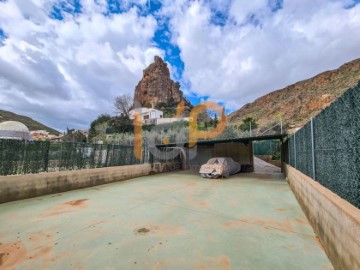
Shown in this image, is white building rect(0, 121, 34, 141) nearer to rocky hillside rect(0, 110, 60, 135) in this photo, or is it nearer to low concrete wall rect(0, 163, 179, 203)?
low concrete wall rect(0, 163, 179, 203)

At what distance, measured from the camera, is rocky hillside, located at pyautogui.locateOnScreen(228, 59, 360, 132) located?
35.8m

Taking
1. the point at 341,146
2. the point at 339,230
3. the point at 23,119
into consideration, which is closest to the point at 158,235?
the point at 339,230

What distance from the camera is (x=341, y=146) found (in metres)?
2.60

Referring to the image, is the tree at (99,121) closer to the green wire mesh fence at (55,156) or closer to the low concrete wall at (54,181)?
the green wire mesh fence at (55,156)

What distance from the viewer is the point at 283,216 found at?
4.53 metres

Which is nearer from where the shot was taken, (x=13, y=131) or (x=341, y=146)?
(x=341, y=146)

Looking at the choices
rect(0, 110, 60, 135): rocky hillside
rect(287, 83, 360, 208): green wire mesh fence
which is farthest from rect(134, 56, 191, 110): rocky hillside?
rect(287, 83, 360, 208): green wire mesh fence

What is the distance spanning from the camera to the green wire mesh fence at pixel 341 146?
217 cm

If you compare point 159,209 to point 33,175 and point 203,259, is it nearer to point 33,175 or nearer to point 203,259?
point 203,259

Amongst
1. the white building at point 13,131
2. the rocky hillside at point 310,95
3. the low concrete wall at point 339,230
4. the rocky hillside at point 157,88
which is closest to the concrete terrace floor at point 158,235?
the low concrete wall at point 339,230

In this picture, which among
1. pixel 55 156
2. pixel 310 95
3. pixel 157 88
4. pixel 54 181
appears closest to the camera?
pixel 54 181

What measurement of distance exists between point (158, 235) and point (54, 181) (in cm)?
603

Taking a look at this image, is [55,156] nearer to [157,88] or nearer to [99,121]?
[99,121]

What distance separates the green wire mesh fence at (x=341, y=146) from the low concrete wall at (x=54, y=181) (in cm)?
868
